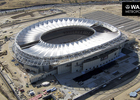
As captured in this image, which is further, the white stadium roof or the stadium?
the white stadium roof

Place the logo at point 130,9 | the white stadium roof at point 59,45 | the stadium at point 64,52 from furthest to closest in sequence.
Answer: the logo at point 130,9 → the white stadium roof at point 59,45 → the stadium at point 64,52

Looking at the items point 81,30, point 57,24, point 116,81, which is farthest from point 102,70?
point 57,24

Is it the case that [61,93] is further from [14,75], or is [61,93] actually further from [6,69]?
[6,69]

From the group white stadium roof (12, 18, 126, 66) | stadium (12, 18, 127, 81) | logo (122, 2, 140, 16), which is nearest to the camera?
stadium (12, 18, 127, 81)

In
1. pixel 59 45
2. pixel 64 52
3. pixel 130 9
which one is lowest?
pixel 64 52

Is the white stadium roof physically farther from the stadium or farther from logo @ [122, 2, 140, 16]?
logo @ [122, 2, 140, 16]

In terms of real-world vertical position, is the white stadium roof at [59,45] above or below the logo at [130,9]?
below

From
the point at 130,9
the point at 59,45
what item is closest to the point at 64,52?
the point at 59,45

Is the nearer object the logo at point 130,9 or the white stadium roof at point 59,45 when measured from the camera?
the white stadium roof at point 59,45

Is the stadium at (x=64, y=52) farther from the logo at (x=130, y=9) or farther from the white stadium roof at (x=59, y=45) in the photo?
the logo at (x=130, y=9)

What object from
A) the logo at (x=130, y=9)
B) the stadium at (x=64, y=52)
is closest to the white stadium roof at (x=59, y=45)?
the stadium at (x=64, y=52)

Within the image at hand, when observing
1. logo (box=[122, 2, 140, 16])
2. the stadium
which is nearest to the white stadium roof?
the stadium

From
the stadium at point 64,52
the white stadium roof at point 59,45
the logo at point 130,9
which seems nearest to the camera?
the stadium at point 64,52

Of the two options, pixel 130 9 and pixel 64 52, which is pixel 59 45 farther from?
pixel 130 9
